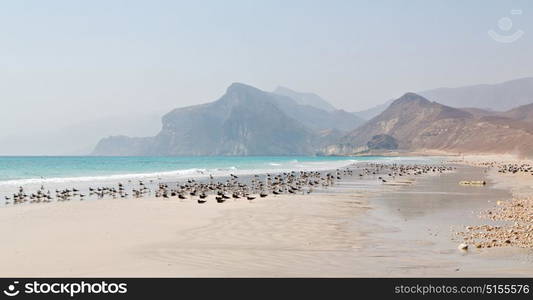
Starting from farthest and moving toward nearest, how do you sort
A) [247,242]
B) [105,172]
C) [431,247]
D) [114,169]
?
1. [114,169]
2. [105,172]
3. [247,242]
4. [431,247]

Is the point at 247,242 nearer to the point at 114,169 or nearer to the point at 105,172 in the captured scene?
the point at 105,172

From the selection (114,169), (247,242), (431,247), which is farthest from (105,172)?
(431,247)

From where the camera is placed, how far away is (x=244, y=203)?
2638cm

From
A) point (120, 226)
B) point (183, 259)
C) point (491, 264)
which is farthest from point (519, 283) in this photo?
point (120, 226)

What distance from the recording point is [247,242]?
14203 mm

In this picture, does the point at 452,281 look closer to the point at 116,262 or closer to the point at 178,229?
the point at 116,262

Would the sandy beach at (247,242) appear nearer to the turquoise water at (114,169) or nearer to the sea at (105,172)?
the sea at (105,172)

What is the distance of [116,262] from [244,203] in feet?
50.0

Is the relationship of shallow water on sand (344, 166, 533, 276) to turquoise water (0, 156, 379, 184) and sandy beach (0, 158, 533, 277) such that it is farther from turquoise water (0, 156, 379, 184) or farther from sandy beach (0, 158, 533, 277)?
turquoise water (0, 156, 379, 184)

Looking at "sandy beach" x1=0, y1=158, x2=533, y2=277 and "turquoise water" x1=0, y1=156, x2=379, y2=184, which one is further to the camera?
"turquoise water" x1=0, y1=156, x2=379, y2=184

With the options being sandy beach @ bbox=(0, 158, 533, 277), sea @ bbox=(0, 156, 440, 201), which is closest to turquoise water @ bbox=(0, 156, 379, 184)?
sea @ bbox=(0, 156, 440, 201)

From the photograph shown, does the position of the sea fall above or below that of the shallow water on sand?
below

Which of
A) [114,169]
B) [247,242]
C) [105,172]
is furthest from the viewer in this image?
[114,169]

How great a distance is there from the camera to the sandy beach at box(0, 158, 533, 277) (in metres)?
10.5
